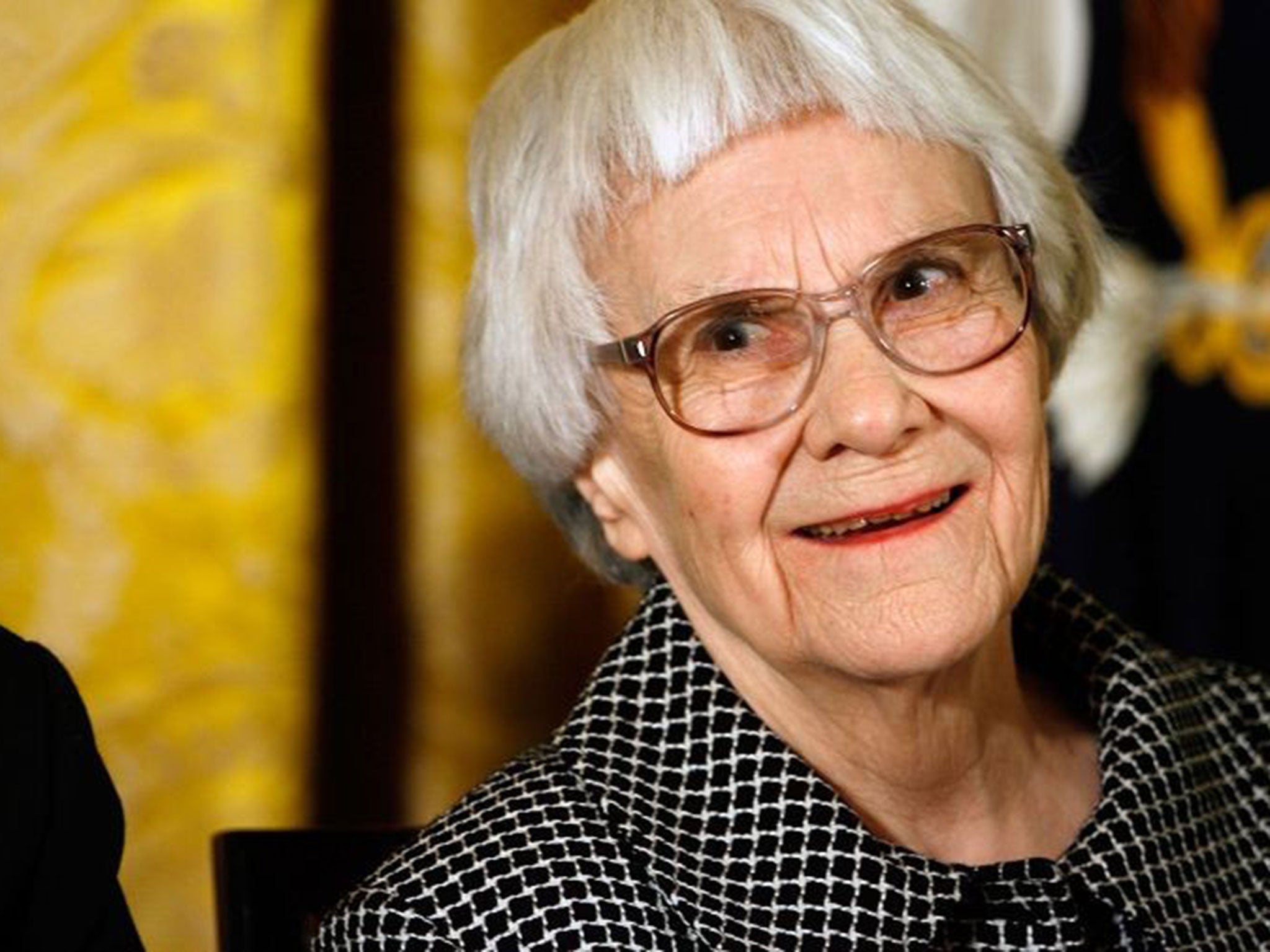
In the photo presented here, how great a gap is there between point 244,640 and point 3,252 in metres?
0.49

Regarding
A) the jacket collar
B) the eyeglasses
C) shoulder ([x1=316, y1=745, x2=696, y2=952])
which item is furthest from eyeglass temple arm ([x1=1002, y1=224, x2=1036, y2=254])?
shoulder ([x1=316, y1=745, x2=696, y2=952])

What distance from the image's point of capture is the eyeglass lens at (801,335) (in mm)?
1847

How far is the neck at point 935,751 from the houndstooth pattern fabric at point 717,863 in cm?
6

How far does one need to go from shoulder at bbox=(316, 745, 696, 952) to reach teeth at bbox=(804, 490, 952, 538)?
0.94ft

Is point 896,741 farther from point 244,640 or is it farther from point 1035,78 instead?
point 1035,78

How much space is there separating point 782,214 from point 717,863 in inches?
20.3

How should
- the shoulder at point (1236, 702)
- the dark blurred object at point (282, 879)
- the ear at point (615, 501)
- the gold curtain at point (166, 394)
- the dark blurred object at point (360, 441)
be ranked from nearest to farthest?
1. the dark blurred object at point (282, 879)
2. the ear at point (615, 501)
3. the shoulder at point (1236, 702)
4. the gold curtain at point (166, 394)
5. the dark blurred object at point (360, 441)

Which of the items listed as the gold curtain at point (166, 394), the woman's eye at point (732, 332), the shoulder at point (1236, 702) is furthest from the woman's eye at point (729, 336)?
the gold curtain at point (166, 394)

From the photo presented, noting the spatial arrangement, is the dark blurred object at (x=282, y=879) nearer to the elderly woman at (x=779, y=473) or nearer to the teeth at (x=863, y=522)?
the elderly woman at (x=779, y=473)

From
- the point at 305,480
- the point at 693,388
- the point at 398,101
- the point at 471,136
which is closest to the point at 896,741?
the point at 693,388

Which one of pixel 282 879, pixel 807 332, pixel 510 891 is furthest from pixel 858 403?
pixel 282 879

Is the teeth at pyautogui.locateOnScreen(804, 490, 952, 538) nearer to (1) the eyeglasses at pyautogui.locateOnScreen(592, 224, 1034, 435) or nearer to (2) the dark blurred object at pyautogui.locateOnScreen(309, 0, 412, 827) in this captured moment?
(1) the eyeglasses at pyautogui.locateOnScreen(592, 224, 1034, 435)

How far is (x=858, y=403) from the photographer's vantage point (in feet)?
5.97

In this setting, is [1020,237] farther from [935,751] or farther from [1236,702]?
[1236,702]
